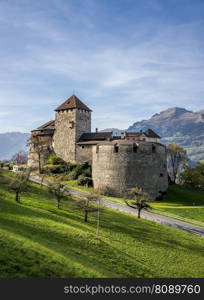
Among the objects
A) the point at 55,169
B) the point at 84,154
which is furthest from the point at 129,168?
the point at 55,169

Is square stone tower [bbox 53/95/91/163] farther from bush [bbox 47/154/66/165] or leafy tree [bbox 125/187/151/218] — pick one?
leafy tree [bbox 125/187/151/218]

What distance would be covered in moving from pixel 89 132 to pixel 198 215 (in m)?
42.1

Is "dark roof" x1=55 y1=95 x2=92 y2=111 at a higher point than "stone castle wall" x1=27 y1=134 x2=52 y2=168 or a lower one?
higher

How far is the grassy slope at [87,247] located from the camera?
1750 cm

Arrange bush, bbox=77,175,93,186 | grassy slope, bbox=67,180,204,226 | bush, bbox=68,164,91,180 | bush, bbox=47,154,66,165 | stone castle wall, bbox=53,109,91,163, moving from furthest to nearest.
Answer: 1. stone castle wall, bbox=53,109,91,163
2. bush, bbox=47,154,66,165
3. bush, bbox=68,164,91,180
4. bush, bbox=77,175,93,186
5. grassy slope, bbox=67,180,204,226

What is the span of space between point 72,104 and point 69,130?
304 inches

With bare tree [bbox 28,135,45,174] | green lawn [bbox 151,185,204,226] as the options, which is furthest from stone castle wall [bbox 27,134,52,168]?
green lawn [bbox 151,185,204,226]

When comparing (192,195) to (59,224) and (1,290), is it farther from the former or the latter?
(1,290)

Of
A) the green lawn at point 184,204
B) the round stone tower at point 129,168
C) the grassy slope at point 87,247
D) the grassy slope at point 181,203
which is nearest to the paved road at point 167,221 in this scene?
the grassy slope at point 181,203

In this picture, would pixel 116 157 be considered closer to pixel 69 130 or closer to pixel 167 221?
pixel 69 130

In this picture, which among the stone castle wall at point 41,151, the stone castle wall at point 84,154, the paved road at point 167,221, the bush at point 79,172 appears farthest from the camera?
the stone castle wall at point 41,151

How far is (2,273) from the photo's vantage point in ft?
48.8

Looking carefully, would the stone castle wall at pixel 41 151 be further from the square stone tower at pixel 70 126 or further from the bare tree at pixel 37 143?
the square stone tower at pixel 70 126

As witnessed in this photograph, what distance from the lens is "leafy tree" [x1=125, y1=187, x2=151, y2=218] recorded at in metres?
44.8
